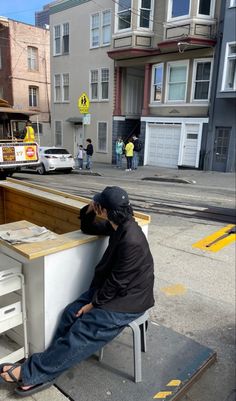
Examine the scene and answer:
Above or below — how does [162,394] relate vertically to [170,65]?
below

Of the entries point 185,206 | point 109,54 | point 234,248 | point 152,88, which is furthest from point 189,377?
point 109,54

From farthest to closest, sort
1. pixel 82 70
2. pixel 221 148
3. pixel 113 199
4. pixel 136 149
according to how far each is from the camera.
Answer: pixel 82 70 → pixel 136 149 → pixel 221 148 → pixel 113 199

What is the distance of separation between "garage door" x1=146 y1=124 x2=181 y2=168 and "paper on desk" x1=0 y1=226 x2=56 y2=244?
1614cm

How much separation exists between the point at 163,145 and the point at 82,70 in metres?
8.67

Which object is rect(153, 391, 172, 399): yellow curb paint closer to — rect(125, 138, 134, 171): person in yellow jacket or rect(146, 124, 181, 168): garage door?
rect(125, 138, 134, 171): person in yellow jacket

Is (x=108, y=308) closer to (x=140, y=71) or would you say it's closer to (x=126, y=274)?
(x=126, y=274)

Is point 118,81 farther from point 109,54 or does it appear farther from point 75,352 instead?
point 75,352

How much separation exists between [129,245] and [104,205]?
0.35 meters

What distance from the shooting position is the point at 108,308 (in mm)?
2332

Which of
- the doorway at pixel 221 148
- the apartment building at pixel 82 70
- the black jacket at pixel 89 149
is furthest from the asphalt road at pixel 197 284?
the apartment building at pixel 82 70

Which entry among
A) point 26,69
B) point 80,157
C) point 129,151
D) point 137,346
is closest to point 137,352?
point 137,346

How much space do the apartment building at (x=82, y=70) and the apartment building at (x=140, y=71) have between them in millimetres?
59

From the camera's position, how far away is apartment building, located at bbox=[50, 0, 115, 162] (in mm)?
21141

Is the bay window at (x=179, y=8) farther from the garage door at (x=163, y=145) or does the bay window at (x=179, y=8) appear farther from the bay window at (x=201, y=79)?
the garage door at (x=163, y=145)
